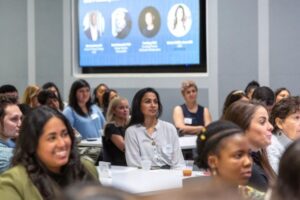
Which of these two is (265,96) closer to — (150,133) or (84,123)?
(150,133)

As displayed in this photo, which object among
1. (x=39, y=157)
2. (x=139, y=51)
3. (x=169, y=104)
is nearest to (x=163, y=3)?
(x=139, y=51)

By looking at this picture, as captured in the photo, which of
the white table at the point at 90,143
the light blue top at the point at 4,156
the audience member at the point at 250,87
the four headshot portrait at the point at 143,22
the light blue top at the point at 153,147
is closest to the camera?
the light blue top at the point at 4,156

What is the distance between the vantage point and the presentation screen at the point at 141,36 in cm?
920

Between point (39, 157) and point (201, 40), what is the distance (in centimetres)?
652

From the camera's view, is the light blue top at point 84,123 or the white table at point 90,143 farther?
the light blue top at point 84,123

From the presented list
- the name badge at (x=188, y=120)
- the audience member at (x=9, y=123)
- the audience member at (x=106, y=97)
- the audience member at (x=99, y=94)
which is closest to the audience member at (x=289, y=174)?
the audience member at (x=9, y=123)

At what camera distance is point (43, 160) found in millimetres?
2871

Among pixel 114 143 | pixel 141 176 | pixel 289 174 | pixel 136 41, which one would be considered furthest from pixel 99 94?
pixel 289 174

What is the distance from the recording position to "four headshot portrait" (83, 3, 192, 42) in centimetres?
929

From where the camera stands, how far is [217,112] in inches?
348

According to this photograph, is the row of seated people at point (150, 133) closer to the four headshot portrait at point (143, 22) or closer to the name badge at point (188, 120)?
the name badge at point (188, 120)

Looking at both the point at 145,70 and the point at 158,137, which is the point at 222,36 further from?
the point at 158,137

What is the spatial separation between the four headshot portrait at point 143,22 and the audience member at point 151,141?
403 centimetres

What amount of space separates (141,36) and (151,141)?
15.3 feet
